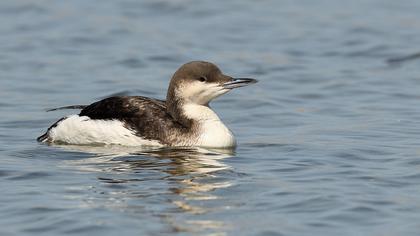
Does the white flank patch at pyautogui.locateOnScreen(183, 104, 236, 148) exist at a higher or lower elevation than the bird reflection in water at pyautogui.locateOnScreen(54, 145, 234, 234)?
higher

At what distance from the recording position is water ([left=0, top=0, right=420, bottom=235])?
35.2ft

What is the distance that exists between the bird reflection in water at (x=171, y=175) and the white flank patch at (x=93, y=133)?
0.11 m

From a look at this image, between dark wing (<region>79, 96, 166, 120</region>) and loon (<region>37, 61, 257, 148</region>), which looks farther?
dark wing (<region>79, 96, 166, 120</region>)

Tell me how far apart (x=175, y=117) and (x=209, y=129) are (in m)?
0.45

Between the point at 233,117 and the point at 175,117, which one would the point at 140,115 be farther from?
the point at 233,117

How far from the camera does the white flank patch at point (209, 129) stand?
14.0 metres

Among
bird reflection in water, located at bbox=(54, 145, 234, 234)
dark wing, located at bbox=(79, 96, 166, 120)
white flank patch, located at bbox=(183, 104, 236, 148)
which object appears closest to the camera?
bird reflection in water, located at bbox=(54, 145, 234, 234)

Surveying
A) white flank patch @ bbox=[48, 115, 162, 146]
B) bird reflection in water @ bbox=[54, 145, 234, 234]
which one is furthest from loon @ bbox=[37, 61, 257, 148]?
bird reflection in water @ bbox=[54, 145, 234, 234]

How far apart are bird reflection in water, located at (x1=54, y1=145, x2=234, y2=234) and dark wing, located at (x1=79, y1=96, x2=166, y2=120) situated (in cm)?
39

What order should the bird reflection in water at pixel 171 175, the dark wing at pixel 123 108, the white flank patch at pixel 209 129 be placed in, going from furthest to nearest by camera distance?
the dark wing at pixel 123 108 < the white flank patch at pixel 209 129 < the bird reflection in water at pixel 171 175

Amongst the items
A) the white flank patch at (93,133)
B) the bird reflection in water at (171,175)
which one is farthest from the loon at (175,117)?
the bird reflection in water at (171,175)

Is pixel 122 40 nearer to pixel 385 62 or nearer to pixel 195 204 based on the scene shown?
pixel 385 62

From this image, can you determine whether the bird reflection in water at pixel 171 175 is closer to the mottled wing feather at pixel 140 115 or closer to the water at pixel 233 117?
the water at pixel 233 117

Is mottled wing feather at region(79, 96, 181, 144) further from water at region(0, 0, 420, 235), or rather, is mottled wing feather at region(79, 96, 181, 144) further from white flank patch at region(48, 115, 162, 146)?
water at region(0, 0, 420, 235)
